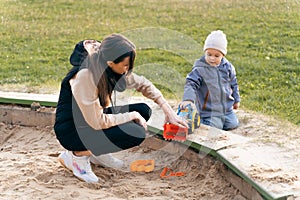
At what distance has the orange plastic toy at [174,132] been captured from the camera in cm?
445

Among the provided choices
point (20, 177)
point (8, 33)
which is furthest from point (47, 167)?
point (8, 33)

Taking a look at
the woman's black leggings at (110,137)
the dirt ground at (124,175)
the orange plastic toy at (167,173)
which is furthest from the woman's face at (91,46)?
the orange plastic toy at (167,173)

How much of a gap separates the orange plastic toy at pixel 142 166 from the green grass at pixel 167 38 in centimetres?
121

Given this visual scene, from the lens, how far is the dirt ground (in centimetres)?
404

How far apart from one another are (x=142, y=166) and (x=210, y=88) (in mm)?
959

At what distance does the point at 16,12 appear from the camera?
1052 cm

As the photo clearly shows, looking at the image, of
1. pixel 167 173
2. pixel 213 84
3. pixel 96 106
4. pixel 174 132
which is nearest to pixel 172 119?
pixel 174 132

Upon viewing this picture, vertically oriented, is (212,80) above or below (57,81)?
above

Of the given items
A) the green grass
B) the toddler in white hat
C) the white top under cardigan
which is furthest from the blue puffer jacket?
the white top under cardigan

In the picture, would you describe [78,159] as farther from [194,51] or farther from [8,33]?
[8,33]

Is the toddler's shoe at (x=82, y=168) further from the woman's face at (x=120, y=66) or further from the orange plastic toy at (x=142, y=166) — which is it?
the woman's face at (x=120, y=66)

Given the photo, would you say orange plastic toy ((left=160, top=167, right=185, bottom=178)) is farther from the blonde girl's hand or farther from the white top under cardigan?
the white top under cardigan

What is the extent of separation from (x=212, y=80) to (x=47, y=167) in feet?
5.07

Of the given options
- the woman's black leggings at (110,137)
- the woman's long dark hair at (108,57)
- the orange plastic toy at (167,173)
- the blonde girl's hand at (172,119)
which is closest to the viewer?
the woman's long dark hair at (108,57)
